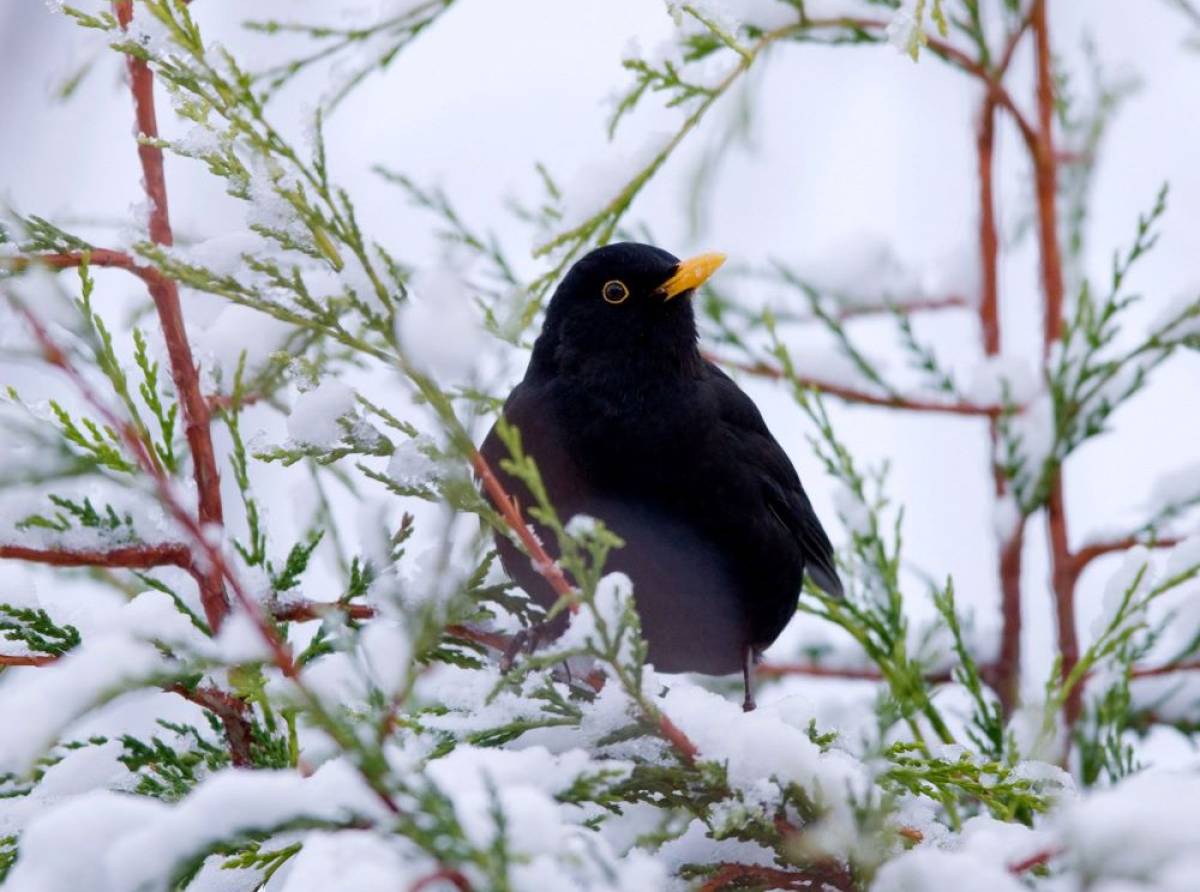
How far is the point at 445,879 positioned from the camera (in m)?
1.31

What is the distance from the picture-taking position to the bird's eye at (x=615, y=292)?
11.2 ft

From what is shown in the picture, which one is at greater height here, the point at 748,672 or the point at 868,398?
the point at 868,398

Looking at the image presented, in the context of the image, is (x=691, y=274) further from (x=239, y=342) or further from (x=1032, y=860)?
(x=1032, y=860)

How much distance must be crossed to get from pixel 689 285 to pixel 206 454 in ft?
4.68

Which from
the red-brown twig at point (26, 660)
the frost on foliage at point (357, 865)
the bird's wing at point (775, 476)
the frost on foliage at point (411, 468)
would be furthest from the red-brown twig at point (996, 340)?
the frost on foliage at point (357, 865)

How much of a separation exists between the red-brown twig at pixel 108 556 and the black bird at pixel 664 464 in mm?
830

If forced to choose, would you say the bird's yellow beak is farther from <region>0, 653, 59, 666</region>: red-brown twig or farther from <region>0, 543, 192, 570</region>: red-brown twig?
<region>0, 653, 59, 666</region>: red-brown twig

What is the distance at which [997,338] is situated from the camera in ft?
12.3

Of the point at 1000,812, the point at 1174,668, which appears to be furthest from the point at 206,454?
the point at 1174,668

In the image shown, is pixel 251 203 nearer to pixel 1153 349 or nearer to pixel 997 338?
pixel 1153 349

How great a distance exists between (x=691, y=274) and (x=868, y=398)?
1.94ft

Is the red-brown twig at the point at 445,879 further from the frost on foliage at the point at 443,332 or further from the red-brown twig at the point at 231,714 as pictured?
the red-brown twig at the point at 231,714

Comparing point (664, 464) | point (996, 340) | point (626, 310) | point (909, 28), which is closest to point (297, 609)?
point (664, 464)

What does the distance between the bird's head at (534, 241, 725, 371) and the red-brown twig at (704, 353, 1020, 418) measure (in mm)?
242
